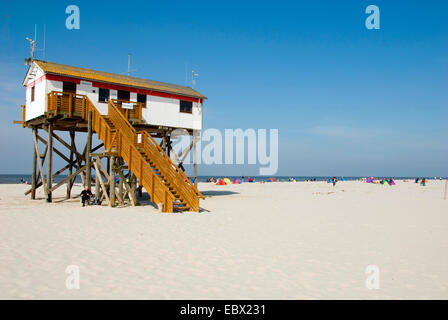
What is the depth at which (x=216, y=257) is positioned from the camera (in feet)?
26.2

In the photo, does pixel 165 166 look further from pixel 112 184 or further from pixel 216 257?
pixel 216 257

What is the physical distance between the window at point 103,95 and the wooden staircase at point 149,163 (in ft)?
5.30

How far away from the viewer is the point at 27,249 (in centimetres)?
816

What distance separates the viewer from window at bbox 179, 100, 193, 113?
23.8 metres

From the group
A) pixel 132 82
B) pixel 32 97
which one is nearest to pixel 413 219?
pixel 132 82

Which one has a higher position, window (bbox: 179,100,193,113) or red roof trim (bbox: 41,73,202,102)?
red roof trim (bbox: 41,73,202,102)

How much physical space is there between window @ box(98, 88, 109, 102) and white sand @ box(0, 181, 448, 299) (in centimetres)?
915

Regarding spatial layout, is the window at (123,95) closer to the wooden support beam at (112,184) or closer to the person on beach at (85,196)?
the wooden support beam at (112,184)

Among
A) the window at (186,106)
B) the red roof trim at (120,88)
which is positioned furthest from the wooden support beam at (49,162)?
the window at (186,106)

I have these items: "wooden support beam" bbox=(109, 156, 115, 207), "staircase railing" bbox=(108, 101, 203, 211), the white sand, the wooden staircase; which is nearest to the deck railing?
the wooden staircase

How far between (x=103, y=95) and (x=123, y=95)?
4.21 feet

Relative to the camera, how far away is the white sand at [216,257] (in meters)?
5.84

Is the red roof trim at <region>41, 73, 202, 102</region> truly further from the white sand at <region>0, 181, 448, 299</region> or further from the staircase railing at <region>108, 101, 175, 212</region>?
the white sand at <region>0, 181, 448, 299</region>
